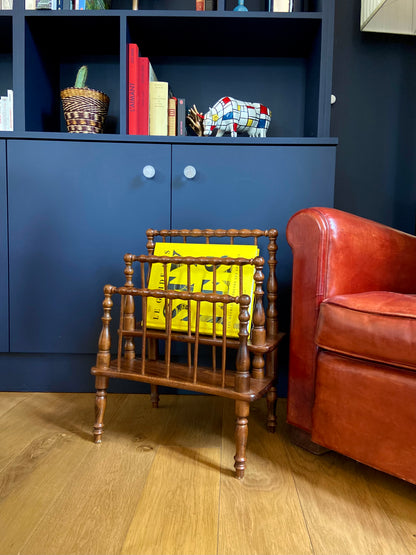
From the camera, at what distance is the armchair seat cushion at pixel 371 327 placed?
2.73 ft

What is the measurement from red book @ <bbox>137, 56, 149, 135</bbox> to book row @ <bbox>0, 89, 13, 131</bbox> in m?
0.49

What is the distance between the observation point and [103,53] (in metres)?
Answer: 1.73

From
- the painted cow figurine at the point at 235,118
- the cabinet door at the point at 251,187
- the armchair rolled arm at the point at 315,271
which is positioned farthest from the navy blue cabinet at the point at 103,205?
the armchair rolled arm at the point at 315,271

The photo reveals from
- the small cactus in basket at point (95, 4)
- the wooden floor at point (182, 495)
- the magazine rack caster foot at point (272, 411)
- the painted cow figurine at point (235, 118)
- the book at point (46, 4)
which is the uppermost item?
the small cactus in basket at point (95, 4)

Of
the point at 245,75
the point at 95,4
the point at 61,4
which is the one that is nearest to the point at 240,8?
the point at 245,75

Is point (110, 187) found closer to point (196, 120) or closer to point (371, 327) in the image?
point (196, 120)

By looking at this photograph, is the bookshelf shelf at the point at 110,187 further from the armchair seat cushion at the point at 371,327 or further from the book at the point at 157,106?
the armchair seat cushion at the point at 371,327

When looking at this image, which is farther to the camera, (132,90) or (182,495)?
(132,90)

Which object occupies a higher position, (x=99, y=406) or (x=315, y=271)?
(x=315, y=271)

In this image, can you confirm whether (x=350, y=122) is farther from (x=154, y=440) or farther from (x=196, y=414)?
(x=154, y=440)

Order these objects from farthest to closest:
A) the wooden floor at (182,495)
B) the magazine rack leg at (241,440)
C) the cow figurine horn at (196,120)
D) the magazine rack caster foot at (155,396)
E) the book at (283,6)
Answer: the cow figurine horn at (196,120) < the book at (283,6) < the magazine rack caster foot at (155,396) < the magazine rack leg at (241,440) < the wooden floor at (182,495)

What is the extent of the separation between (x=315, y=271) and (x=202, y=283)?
0.32 metres

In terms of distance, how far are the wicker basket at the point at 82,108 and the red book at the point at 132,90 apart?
0.40 ft

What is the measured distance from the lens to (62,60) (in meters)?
1.74
